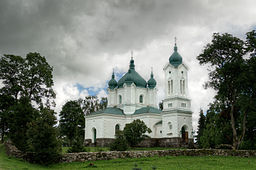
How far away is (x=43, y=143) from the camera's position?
22.6 meters

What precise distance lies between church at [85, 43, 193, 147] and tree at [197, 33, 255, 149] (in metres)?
16.5

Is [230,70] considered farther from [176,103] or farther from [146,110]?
[146,110]

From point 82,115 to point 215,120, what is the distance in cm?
3269

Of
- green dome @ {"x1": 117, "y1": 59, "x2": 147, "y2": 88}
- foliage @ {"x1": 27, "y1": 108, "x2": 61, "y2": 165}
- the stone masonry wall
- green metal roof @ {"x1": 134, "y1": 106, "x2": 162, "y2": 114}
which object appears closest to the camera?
foliage @ {"x1": 27, "y1": 108, "x2": 61, "y2": 165}

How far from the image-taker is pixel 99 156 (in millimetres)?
24734

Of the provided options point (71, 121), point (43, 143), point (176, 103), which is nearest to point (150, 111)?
point (176, 103)

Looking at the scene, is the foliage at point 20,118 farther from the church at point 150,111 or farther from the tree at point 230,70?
the church at point 150,111

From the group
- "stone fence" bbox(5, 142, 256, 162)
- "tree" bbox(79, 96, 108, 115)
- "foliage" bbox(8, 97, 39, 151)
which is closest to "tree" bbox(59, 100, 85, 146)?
"tree" bbox(79, 96, 108, 115)

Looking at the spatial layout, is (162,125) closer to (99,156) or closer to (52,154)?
(99,156)

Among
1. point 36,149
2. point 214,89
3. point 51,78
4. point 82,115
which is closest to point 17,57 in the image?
point 51,78

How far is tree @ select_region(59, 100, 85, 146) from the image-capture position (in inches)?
2430

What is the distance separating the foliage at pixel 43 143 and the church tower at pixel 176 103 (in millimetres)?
29837

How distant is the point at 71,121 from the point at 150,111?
690 inches

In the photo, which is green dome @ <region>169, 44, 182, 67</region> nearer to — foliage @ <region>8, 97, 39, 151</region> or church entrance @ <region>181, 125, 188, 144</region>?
church entrance @ <region>181, 125, 188, 144</region>
